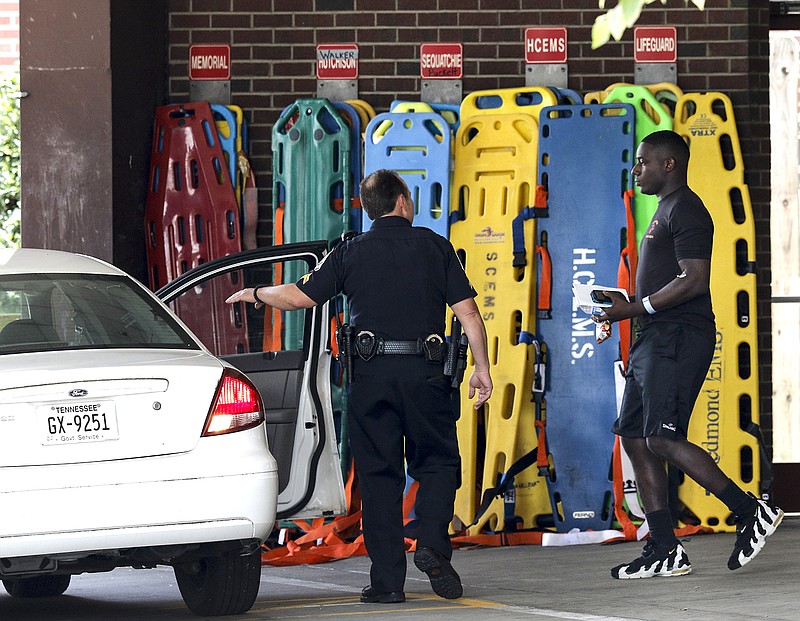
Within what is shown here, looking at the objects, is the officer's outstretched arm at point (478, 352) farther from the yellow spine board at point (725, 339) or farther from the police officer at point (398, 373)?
the yellow spine board at point (725, 339)

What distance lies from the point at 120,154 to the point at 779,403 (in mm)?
4342

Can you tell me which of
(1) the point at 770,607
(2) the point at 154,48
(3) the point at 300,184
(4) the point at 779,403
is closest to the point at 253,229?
(3) the point at 300,184

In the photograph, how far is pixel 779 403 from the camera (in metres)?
8.85

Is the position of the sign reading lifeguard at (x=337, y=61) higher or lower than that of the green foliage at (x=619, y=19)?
higher

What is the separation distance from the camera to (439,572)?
5801 millimetres

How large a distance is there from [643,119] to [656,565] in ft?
10.0

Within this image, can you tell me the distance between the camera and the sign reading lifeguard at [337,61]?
8898 mm

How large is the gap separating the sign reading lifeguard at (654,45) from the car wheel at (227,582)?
4.65 m

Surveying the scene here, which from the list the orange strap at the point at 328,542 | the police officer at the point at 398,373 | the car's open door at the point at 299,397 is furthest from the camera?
the orange strap at the point at 328,542

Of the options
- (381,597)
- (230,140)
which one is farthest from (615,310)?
(230,140)

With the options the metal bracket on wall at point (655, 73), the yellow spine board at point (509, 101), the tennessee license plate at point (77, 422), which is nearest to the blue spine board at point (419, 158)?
the yellow spine board at point (509, 101)

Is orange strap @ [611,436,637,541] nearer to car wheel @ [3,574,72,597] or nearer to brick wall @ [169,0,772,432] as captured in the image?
brick wall @ [169,0,772,432]

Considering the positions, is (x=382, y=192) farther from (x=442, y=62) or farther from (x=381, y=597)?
(x=442, y=62)

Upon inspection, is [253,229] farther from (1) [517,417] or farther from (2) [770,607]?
(2) [770,607]
